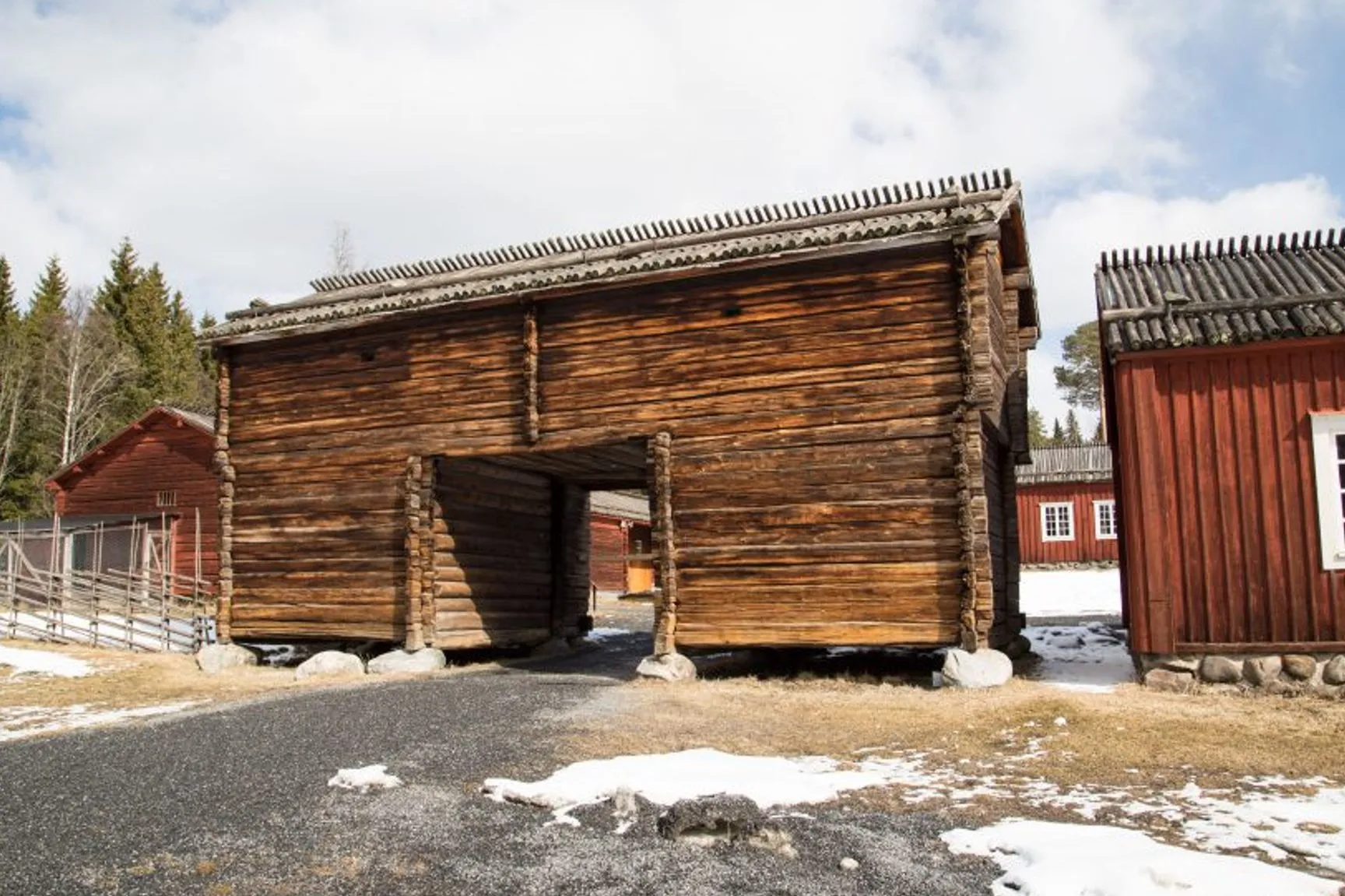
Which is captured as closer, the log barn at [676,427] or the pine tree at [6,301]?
the log barn at [676,427]

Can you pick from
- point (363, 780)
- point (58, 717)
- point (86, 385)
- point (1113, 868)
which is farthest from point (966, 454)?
point (86, 385)

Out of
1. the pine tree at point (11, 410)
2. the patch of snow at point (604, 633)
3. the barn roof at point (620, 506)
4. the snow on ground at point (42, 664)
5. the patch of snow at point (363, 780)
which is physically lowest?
the patch of snow at point (604, 633)

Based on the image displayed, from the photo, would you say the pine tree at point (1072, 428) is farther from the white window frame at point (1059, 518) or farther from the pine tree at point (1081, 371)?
the white window frame at point (1059, 518)

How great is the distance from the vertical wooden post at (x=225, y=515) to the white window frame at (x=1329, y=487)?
16.1 meters

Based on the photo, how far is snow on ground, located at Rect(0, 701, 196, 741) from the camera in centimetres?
1130

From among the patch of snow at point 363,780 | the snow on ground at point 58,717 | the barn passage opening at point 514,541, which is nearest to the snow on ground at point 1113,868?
the patch of snow at point 363,780

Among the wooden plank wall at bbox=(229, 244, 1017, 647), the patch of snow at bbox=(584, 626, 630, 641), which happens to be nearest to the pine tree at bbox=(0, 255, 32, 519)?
the patch of snow at bbox=(584, 626, 630, 641)

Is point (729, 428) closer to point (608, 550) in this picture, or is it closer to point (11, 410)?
point (608, 550)

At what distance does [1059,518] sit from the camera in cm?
3794

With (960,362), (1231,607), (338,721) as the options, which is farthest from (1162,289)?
(338,721)

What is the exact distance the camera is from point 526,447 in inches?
598

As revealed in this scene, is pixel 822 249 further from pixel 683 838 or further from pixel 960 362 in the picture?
pixel 683 838

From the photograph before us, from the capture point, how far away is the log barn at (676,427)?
42.4 feet

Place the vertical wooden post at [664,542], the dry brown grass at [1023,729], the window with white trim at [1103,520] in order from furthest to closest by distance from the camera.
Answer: the window with white trim at [1103,520], the vertical wooden post at [664,542], the dry brown grass at [1023,729]
